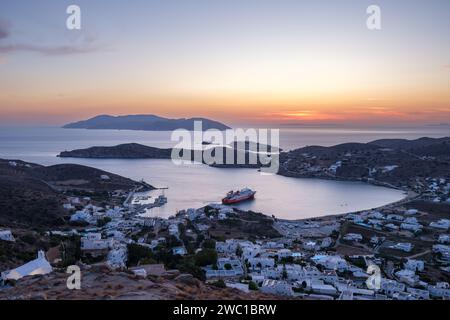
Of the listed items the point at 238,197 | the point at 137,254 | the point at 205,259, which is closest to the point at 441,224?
the point at 205,259

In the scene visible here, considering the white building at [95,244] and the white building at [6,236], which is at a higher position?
the white building at [6,236]

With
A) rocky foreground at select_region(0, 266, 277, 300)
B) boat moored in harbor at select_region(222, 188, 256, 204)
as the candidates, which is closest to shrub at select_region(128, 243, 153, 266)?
rocky foreground at select_region(0, 266, 277, 300)

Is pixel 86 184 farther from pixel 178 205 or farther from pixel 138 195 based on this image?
pixel 178 205

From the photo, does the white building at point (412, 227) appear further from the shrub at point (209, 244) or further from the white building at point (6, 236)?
the white building at point (6, 236)

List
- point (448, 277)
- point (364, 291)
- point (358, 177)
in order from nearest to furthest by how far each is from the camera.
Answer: point (364, 291) < point (448, 277) < point (358, 177)

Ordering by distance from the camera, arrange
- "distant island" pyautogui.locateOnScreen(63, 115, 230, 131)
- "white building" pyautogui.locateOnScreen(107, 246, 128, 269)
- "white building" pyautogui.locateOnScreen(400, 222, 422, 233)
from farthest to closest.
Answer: "distant island" pyautogui.locateOnScreen(63, 115, 230, 131), "white building" pyautogui.locateOnScreen(400, 222, 422, 233), "white building" pyautogui.locateOnScreen(107, 246, 128, 269)

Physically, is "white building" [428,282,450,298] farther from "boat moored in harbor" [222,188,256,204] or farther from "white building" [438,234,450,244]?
"boat moored in harbor" [222,188,256,204]

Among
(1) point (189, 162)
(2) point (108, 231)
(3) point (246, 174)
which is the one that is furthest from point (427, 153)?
(2) point (108, 231)

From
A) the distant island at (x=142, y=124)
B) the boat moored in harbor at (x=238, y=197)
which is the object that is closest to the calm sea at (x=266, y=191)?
the boat moored in harbor at (x=238, y=197)
